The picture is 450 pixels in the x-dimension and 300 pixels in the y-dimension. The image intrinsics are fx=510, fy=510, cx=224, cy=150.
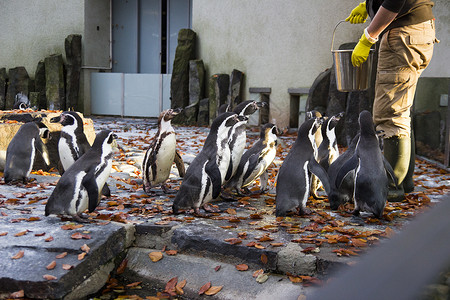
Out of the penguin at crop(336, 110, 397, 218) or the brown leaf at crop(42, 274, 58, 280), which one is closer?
the brown leaf at crop(42, 274, 58, 280)

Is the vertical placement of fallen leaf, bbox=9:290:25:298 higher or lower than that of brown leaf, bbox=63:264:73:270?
lower

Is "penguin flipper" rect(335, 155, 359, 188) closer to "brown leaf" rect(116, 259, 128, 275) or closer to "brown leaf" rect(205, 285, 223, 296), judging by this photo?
"brown leaf" rect(205, 285, 223, 296)

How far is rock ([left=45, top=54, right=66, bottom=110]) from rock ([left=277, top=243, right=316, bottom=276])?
12.1 metres

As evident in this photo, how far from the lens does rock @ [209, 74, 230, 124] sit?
11633 mm

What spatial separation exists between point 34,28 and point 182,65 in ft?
18.5

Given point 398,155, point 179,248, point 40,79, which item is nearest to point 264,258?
point 179,248

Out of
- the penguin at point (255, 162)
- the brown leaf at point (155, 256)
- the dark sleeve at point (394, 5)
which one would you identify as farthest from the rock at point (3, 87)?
the dark sleeve at point (394, 5)

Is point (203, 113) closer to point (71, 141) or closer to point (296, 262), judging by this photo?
point (71, 141)

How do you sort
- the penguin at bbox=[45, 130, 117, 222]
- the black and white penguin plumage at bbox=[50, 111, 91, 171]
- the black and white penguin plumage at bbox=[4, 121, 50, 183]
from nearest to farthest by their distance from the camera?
the penguin at bbox=[45, 130, 117, 222], the black and white penguin plumage at bbox=[50, 111, 91, 171], the black and white penguin plumage at bbox=[4, 121, 50, 183]

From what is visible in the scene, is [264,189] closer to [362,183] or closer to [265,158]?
[265,158]

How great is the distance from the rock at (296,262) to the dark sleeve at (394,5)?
1.89m

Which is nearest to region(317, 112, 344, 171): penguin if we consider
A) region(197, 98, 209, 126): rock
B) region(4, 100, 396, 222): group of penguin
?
Result: region(4, 100, 396, 222): group of penguin

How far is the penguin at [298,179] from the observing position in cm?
380

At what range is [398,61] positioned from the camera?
4.02 meters
